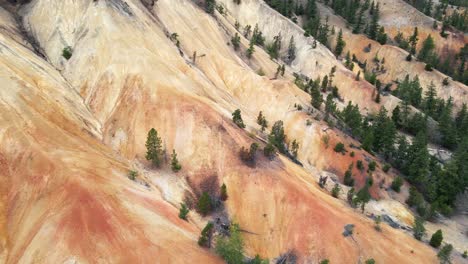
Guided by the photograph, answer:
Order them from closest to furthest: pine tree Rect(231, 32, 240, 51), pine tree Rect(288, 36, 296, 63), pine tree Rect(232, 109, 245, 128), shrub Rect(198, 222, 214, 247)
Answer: shrub Rect(198, 222, 214, 247) < pine tree Rect(232, 109, 245, 128) < pine tree Rect(231, 32, 240, 51) < pine tree Rect(288, 36, 296, 63)

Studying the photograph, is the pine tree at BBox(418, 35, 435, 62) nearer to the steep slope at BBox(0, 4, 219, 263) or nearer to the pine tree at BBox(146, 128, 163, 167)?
the pine tree at BBox(146, 128, 163, 167)

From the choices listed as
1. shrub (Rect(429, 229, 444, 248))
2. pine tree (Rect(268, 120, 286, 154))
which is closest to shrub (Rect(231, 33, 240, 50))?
pine tree (Rect(268, 120, 286, 154))

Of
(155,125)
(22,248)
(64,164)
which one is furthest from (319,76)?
(22,248)

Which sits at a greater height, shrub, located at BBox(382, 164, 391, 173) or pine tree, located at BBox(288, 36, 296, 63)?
pine tree, located at BBox(288, 36, 296, 63)

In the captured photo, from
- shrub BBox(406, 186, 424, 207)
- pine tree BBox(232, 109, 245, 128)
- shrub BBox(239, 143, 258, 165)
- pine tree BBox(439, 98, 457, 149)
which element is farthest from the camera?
pine tree BBox(439, 98, 457, 149)

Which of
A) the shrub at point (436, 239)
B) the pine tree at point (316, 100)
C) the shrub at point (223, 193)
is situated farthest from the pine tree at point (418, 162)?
the shrub at point (223, 193)

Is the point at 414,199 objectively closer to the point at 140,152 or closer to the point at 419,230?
the point at 419,230
